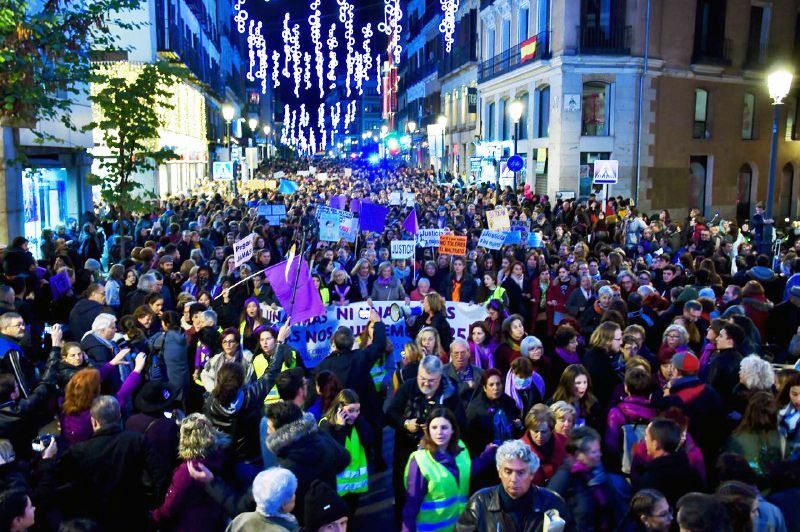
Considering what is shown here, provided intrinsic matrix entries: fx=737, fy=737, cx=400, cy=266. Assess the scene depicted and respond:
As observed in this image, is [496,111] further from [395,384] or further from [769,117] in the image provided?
[395,384]

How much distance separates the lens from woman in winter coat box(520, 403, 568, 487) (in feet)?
16.2

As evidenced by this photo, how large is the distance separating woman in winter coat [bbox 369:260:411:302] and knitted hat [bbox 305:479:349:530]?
6.00 metres

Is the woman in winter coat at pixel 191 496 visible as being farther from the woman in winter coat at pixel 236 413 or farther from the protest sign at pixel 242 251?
the protest sign at pixel 242 251

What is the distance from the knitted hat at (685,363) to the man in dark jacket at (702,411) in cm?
15

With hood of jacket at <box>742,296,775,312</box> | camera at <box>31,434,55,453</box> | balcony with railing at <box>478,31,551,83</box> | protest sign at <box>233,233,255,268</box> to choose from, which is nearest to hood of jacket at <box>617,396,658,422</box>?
Answer: camera at <box>31,434,55,453</box>

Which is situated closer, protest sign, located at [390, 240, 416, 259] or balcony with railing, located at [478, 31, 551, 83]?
protest sign, located at [390, 240, 416, 259]

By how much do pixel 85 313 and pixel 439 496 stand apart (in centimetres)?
503

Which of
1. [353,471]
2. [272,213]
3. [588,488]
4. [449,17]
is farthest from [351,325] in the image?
[449,17]

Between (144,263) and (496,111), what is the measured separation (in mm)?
26815

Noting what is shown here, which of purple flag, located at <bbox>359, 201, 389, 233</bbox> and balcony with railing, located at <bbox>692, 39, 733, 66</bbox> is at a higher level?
balcony with railing, located at <bbox>692, 39, 733, 66</bbox>

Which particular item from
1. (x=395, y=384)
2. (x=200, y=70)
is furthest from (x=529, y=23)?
(x=395, y=384)

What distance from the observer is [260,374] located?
22.6 feet

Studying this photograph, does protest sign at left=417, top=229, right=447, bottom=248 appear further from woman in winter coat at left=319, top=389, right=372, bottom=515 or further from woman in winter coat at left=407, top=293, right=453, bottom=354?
woman in winter coat at left=319, top=389, right=372, bottom=515

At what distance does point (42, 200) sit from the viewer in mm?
18906
